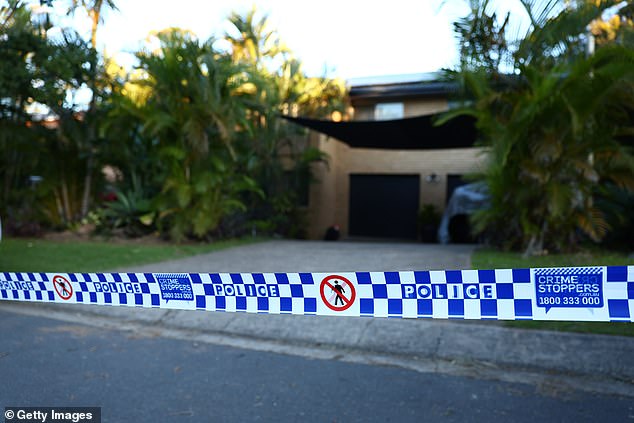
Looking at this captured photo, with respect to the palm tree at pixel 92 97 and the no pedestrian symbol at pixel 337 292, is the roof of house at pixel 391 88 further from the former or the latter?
the no pedestrian symbol at pixel 337 292

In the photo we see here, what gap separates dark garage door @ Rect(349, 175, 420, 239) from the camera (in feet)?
54.2

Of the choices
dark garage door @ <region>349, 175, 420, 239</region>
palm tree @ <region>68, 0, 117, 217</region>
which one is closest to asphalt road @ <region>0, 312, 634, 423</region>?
palm tree @ <region>68, 0, 117, 217</region>

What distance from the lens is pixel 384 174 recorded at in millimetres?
16703

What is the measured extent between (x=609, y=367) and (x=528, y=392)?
0.87 m

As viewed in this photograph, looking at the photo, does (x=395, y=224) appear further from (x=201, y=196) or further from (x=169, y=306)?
(x=169, y=306)

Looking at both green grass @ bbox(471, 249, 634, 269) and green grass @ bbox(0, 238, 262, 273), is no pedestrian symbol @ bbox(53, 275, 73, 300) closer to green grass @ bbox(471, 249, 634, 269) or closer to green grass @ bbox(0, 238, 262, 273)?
green grass @ bbox(0, 238, 262, 273)

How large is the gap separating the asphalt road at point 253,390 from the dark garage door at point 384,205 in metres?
12.1

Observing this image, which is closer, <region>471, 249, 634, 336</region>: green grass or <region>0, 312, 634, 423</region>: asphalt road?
<region>0, 312, 634, 423</region>: asphalt road

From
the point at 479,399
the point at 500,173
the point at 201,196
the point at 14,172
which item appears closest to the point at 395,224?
the point at 201,196

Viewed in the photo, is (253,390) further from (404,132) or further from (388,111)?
(388,111)

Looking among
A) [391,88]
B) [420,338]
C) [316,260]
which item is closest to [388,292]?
[420,338]

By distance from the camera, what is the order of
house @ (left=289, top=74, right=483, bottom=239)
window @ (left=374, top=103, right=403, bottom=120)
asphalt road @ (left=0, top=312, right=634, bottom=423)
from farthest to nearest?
window @ (left=374, top=103, right=403, bottom=120), house @ (left=289, top=74, right=483, bottom=239), asphalt road @ (left=0, top=312, right=634, bottom=423)

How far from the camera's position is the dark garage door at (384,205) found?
54.2 ft

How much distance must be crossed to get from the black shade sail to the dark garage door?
168 inches
